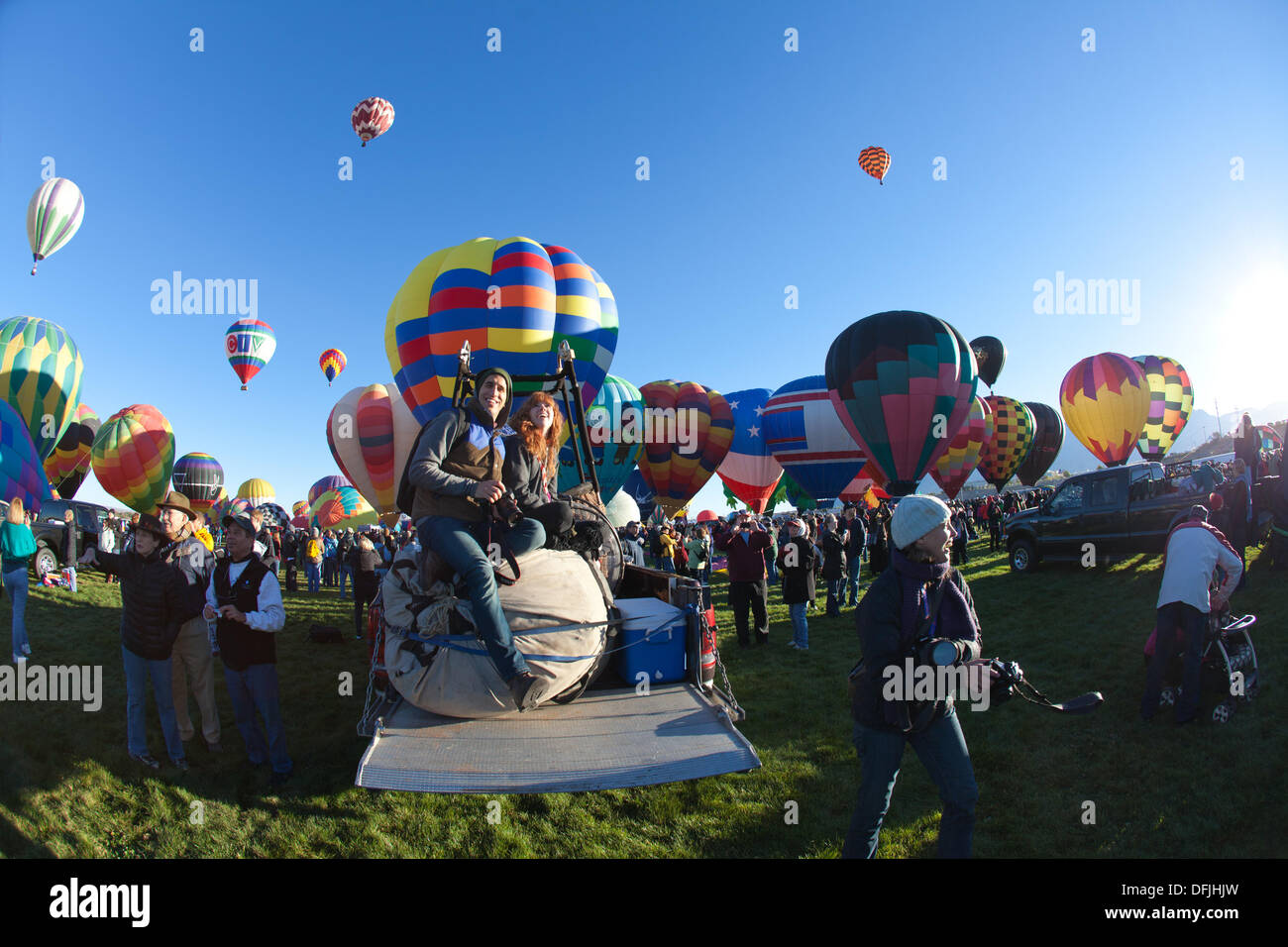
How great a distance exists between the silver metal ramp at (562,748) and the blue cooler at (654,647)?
25 cm

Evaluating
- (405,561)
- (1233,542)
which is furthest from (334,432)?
(1233,542)

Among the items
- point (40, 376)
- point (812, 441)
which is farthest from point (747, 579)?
point (40, 376)

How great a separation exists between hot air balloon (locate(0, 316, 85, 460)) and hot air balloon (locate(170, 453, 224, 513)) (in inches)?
459

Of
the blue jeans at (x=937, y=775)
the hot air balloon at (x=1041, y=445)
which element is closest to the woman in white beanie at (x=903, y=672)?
the blue jeans at (x=937, y=775)

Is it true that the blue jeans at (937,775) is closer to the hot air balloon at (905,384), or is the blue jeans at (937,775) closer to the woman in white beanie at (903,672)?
the woman in white beanie at (903,672)

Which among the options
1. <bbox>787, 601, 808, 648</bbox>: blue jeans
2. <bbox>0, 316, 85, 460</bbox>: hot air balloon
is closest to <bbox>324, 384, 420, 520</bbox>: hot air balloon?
<bbox>0, 316, 85, 460</bbox>: hot air balloon

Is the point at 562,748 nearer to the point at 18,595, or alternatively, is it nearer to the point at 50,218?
the point at 18,595

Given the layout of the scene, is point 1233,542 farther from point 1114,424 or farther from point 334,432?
point 334,432

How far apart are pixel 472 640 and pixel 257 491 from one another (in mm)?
58951

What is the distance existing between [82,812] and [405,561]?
107 inches

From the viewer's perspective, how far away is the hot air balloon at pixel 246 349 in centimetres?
3008

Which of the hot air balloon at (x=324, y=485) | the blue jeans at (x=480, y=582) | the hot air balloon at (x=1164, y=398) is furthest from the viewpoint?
the hot air balloon at (x=324, y=485)

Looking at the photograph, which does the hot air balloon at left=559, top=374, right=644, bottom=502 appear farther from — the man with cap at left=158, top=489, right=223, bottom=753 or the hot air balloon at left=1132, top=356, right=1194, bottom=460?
the hot air balloon at left=1132, top=356, right=1194, bottom=460

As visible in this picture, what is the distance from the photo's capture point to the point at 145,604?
189 inches
